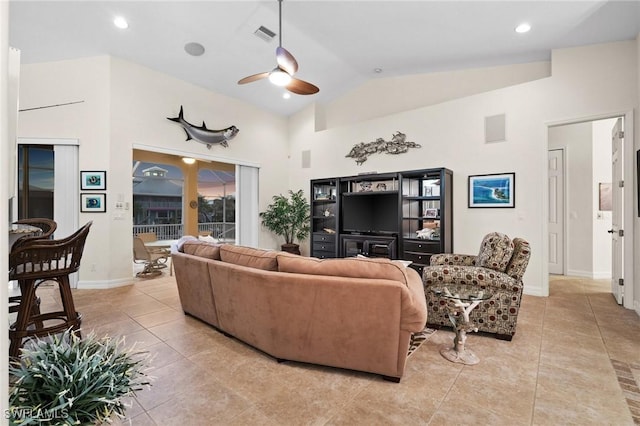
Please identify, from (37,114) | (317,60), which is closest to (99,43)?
(37,114)

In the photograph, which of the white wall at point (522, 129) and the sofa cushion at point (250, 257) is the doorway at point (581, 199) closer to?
the white wall at point (522, 129)

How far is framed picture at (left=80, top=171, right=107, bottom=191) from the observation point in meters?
4.43

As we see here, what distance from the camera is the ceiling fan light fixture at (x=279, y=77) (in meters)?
3.23

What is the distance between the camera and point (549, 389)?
75.2 inches

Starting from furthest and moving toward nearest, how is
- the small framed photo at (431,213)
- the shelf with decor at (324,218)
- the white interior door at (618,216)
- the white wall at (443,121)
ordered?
the shelf with decor at (324,218) → the small framed photo at (431,213) → the white wall at (443,121) → the white interior door at (618,216)

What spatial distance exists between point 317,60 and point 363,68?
0.86m

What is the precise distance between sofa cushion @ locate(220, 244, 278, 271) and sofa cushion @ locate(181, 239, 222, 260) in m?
0.11

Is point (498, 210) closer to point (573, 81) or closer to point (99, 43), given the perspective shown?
point (573, 81)

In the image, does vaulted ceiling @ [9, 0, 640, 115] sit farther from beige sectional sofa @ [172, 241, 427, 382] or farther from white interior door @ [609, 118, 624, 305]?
beige sectional sofa @ [172, 241, 427, 382]

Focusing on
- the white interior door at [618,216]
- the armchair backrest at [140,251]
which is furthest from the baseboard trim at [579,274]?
the armchair backrest at [140,251]

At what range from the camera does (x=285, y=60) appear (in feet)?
10.5

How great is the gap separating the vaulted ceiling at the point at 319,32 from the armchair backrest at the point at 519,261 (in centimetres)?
266

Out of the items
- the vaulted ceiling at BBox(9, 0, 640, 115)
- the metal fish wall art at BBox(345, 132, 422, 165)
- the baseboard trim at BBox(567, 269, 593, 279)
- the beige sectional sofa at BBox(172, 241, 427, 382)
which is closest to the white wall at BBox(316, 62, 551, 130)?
the vaulted ceiling at BBox(9, 0, 640, 115)

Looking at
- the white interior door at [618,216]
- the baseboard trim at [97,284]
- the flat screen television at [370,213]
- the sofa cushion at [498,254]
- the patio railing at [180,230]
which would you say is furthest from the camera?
the patio railing at [180,230]
